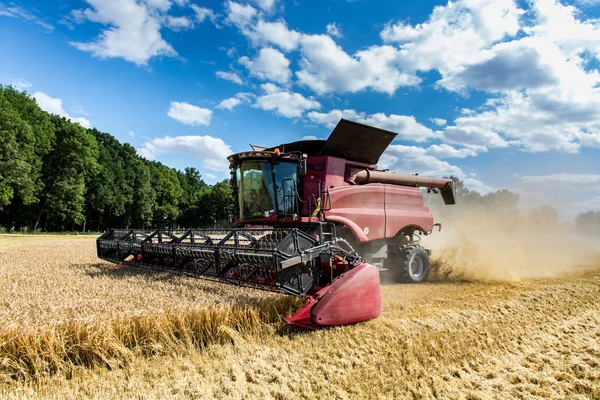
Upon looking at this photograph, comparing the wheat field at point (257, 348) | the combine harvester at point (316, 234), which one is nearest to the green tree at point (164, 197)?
the combine harvester at point (316, 234)

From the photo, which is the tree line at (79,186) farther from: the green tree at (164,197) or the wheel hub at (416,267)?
the wheel hub at (416,267)

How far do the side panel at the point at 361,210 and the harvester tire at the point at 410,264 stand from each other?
721 mm

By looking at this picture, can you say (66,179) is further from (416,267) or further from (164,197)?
(416,267)

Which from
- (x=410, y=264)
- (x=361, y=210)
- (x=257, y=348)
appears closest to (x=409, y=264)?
(x=410, y=264)

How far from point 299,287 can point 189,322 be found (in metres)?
1.18

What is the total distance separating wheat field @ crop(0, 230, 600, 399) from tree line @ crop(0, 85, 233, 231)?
22318 millimetres

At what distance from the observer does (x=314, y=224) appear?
20.3ft

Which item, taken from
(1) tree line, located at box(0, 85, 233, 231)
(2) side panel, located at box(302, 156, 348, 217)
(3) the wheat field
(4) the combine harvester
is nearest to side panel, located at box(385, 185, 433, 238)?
(4) the combine harvester

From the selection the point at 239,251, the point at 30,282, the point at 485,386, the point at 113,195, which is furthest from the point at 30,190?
the point at 485,386

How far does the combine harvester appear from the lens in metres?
3.92

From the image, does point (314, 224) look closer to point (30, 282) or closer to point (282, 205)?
point (282, 205)

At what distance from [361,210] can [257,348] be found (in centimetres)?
411

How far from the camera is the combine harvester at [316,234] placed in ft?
12.9

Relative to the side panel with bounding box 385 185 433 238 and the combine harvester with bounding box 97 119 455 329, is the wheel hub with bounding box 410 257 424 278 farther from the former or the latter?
the side panel with bounding box 385 185 433 238
